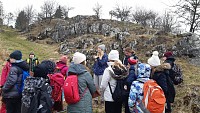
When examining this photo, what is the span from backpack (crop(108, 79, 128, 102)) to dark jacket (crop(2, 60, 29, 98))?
197 cm

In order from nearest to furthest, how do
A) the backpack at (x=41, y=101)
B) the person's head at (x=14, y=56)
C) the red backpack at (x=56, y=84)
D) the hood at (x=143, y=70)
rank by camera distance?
1. the backpack at (x=41, y=101)
2. the hood at (x=143, y=70)
3. the red backpack at (x=56, y=84)
4. the person's head at (x=14, y=56)

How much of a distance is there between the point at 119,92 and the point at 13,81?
2.17m

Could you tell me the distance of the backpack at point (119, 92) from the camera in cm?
455

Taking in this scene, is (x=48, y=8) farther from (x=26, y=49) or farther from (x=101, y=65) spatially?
(x=101, y=65)

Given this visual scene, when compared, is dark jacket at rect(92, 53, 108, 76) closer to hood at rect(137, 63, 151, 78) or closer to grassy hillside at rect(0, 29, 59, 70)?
hood at rect(137, 63, 151, 78)

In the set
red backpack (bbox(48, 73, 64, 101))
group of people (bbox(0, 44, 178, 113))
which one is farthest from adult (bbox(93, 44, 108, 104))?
red backpack (bbox(48, 73, 64, 101))

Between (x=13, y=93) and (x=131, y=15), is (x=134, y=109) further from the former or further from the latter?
(x=131, y=15)

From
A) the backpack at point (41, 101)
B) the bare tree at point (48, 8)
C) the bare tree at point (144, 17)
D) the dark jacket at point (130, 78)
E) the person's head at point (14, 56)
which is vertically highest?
the bare tree at point (48, 8)

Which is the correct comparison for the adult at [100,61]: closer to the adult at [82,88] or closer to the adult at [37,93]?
the adult at [82,88]

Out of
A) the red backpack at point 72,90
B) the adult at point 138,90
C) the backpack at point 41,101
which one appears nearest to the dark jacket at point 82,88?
the red backpack at point 72,90

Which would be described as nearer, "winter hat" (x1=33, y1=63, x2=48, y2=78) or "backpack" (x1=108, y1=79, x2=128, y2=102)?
"winter hat" (x1=33, y1=63, x2=48, y2=78)

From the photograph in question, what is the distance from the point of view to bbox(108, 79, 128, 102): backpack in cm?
455

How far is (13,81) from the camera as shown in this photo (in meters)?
4.72

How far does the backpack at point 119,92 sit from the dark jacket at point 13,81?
197cm
